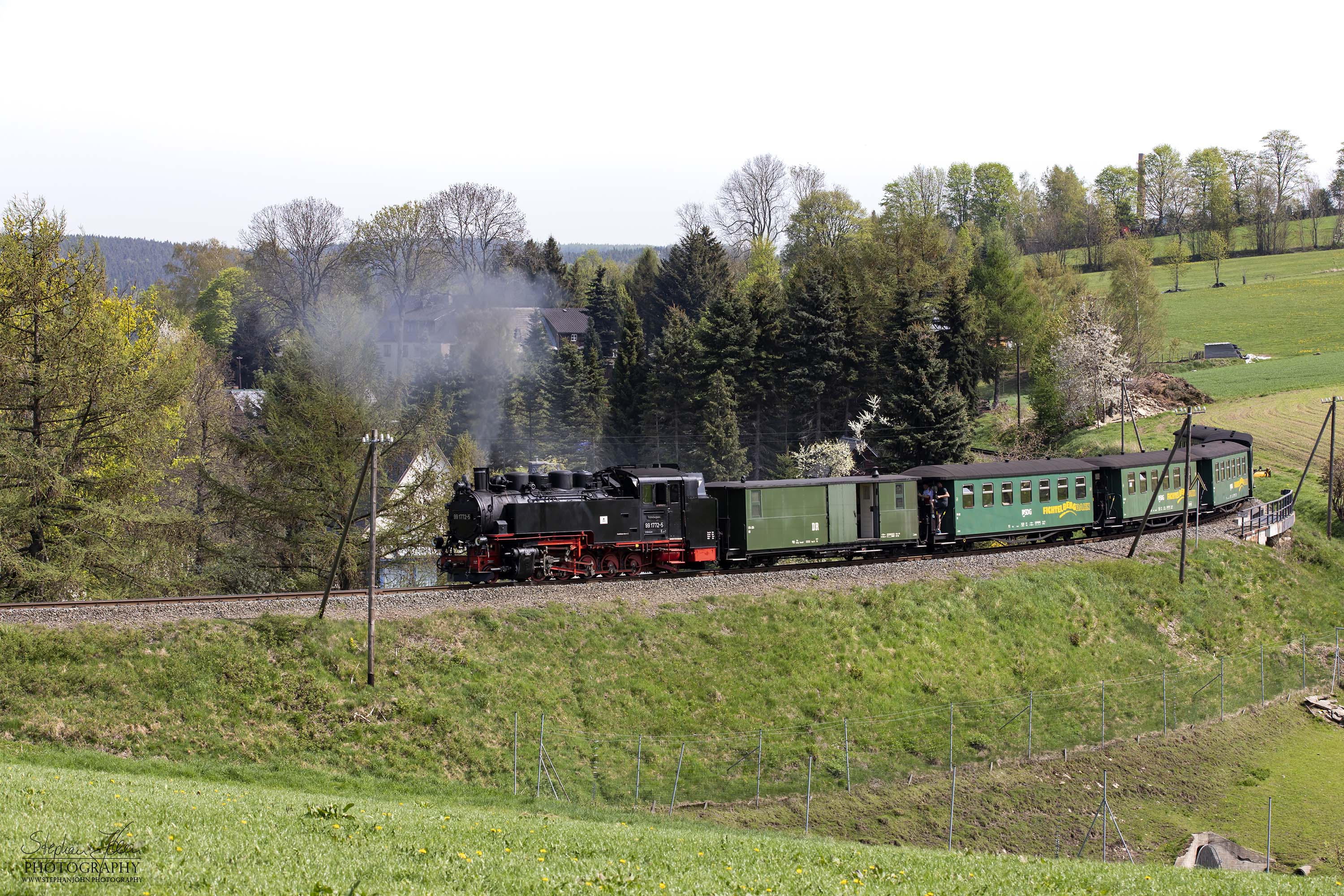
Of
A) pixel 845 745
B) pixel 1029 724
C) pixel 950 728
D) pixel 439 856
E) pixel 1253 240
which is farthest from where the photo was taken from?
pixel 1253 240

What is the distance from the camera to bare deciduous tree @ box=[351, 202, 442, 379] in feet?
299

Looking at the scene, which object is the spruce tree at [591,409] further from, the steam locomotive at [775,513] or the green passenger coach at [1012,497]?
the steam locomotive at [775,513]

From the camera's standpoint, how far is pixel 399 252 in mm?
92312

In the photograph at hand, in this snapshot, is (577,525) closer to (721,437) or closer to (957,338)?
(721,437)

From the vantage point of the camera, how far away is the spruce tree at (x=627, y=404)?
240 ft

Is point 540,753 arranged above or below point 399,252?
below

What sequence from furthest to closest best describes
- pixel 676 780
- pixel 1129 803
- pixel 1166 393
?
1. pixel 1166 393
2. pixel 1129 803
3. pixel 676 780

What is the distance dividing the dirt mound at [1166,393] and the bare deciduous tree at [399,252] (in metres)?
61.0

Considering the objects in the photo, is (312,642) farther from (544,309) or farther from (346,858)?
(544,309)

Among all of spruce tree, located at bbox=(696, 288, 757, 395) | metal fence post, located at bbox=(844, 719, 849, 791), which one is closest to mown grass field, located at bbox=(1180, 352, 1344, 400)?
spruce tree, located at bbox=(696, 288, 757, 395)

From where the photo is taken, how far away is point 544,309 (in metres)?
106

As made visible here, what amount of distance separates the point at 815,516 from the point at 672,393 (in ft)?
125

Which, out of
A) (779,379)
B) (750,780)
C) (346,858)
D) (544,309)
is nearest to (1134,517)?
(750,780)

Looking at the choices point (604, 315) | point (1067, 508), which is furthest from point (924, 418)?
point (604, 315)
